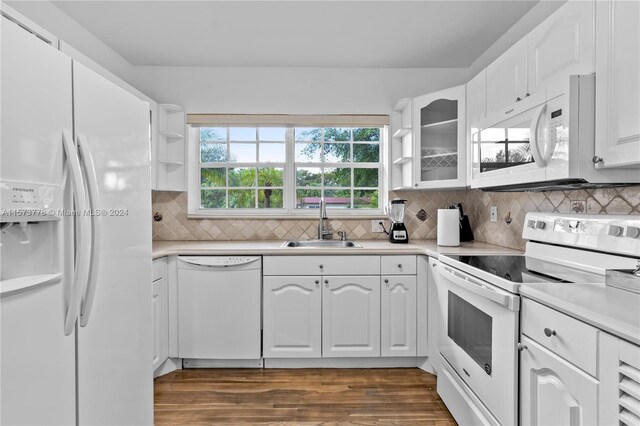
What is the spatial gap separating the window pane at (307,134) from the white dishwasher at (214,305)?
132 centimetres

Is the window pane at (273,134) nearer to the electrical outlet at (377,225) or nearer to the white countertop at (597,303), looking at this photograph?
the electrical outlet at (377,225)

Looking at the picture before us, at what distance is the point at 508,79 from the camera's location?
6.21ft

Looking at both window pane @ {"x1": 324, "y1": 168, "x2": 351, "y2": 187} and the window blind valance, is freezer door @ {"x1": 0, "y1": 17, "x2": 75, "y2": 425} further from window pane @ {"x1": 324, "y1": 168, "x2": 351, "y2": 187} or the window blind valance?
window pane @ {"x1": 324, "y1": 168, "x2": 351, "y2": 187}

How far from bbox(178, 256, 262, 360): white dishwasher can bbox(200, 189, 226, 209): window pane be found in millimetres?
833

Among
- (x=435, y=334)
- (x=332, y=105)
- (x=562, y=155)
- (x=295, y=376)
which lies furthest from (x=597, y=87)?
(x=295, y=376)

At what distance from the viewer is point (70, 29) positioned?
224 centimetres

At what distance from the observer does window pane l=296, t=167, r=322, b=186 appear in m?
3.17

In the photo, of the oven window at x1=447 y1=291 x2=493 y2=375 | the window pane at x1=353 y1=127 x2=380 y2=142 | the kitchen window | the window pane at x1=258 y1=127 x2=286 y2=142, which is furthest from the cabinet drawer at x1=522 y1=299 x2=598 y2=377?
the window pane at x1=258 y1=127 x2=286 y2=142

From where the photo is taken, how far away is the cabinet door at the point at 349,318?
2.44 meters

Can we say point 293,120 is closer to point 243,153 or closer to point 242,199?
point 243,153

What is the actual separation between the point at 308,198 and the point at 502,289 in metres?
2.03

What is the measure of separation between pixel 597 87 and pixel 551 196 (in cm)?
82

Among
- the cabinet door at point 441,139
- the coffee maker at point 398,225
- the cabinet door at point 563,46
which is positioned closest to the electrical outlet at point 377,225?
the coffee maker at point 398,225

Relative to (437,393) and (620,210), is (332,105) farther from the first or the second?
(437,393)
